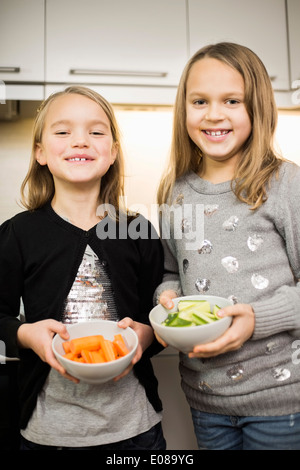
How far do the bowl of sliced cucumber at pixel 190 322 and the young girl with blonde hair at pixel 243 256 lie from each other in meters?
0.03

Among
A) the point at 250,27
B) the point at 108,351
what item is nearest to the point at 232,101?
the point at 108,351

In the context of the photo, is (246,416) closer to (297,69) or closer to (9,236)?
(9,236)

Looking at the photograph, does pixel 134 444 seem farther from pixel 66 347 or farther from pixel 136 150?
pixel 136 150

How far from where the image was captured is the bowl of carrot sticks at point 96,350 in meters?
0.65

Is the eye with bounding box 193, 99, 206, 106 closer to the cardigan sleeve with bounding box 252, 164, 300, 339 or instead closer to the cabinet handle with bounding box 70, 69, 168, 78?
the cardigan sleeve with bounding box 252, 164, 300, 339

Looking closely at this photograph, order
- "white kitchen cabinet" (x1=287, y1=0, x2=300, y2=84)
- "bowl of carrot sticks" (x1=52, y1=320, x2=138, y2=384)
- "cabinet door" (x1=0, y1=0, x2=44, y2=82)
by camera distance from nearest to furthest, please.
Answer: "bowl of carrot sticks" (x1=52, y1=320, x2=138, y2=384) → "cabinet door" (x1=0, y1=0, x2=44, y2=82) → "white kitchen cabinet" (x1=287, y1=0, x2=300, y2=84)

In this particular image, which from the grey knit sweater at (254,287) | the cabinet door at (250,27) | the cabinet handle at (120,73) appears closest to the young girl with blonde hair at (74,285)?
the grey knit sweater at (254,287)

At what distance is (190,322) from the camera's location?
0.70 metres

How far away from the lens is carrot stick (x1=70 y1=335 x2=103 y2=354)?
701 mm

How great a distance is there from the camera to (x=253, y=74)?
0.88 meters

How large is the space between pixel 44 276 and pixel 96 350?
0.21 metres

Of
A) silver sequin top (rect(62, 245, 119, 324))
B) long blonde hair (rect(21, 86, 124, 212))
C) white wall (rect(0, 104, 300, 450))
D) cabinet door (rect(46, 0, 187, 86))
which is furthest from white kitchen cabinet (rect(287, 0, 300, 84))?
silver sequin top (rect(62, 245, 119, 324))

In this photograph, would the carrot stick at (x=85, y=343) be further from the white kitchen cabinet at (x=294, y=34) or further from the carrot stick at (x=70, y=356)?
the white kitchen cabinet at (x=294, y=34)

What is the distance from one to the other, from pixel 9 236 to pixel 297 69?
127 cm
